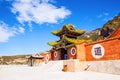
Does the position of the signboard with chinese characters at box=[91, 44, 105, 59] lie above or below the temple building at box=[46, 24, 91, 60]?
below

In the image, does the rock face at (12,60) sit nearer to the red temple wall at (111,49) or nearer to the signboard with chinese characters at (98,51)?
the signboard with chinese characters at (98,51)

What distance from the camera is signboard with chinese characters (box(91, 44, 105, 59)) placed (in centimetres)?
1753

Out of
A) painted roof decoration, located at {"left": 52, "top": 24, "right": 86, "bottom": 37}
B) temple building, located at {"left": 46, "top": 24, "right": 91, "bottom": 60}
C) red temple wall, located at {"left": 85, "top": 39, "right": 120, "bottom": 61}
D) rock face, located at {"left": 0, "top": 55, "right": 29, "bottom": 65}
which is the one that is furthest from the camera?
rock face, located at {"left": 0, "top": 55, "right": 29, "bottom": 65}

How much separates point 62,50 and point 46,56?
6.15 m

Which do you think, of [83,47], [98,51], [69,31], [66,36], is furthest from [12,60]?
[98,51]

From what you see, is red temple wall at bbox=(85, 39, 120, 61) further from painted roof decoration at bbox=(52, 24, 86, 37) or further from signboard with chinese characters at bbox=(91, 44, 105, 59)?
painted roof decoration at bbox=(52, 24, 86, 37)

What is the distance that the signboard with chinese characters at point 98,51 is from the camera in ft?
57.5

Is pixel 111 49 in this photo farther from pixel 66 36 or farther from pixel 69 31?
pixel 66 36

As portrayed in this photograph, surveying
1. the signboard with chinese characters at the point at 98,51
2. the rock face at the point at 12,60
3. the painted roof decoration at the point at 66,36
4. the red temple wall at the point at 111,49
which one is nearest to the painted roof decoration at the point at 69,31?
the painted roof decoration at the point at 66,36

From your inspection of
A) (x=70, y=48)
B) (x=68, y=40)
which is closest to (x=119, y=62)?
(x=70, y=48)

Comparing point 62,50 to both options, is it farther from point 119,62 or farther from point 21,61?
point 21,61

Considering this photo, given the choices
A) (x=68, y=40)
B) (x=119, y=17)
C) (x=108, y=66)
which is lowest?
(x=108, y=66)

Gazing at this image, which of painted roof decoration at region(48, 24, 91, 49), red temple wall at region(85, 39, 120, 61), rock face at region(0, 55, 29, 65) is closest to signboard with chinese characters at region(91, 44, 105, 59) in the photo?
red temple wall at region(85, 39, 120, 61)

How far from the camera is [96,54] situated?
59.9 ft
